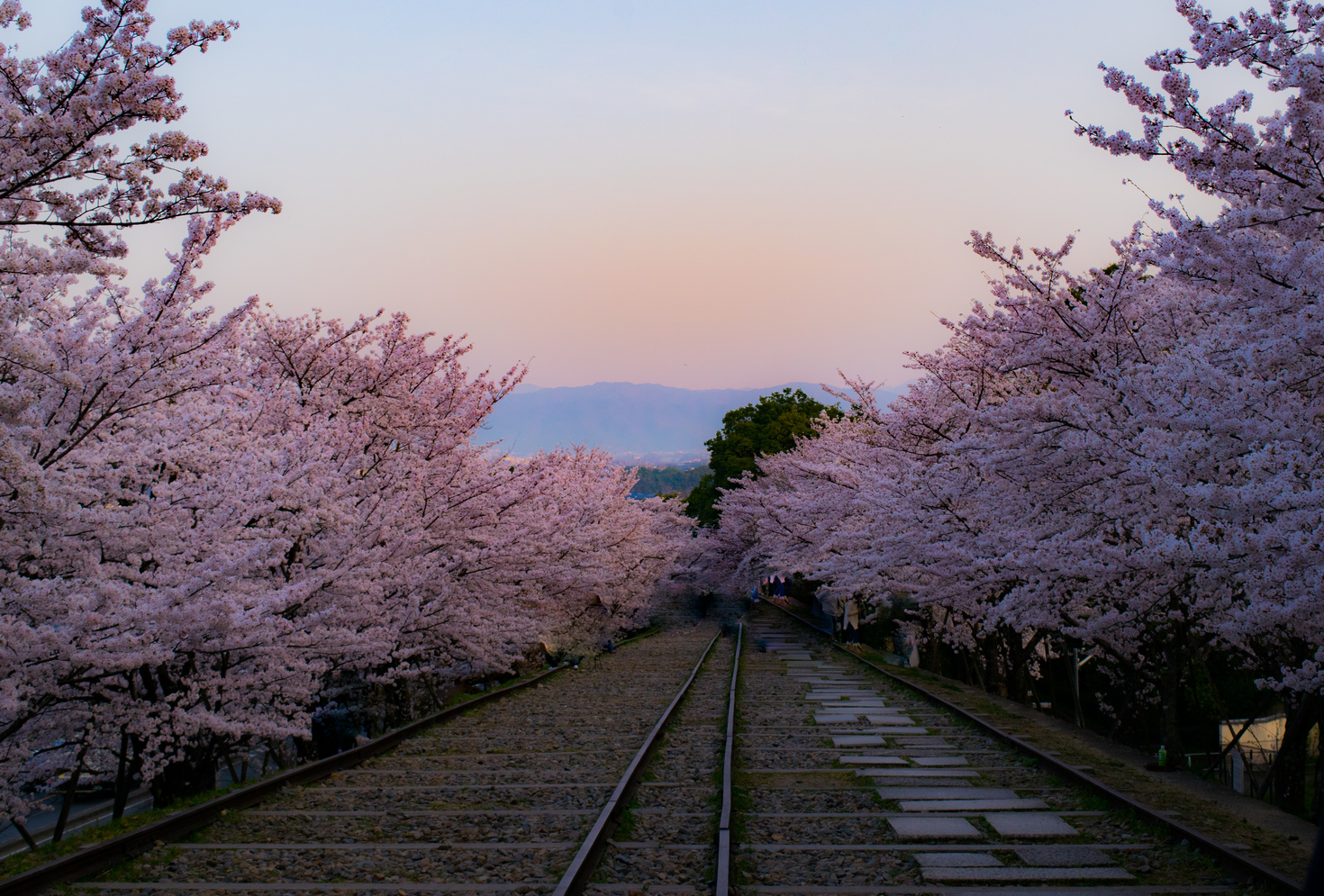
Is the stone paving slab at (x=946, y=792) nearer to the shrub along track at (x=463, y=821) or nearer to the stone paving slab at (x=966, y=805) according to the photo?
the stone paving slab at (x=966, y=805)

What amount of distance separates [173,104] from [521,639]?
14.7 metres

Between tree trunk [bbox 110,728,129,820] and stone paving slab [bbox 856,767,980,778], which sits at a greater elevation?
stone paving slab [bbox 856,767,980,778]

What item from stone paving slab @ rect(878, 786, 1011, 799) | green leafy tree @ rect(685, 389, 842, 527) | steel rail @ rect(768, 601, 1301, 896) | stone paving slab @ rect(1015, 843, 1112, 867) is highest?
green leafy tree @ rect(685, 389, 842, 527)

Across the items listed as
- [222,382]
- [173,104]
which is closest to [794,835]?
[173,104]

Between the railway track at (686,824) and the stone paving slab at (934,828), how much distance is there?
4 centimetres

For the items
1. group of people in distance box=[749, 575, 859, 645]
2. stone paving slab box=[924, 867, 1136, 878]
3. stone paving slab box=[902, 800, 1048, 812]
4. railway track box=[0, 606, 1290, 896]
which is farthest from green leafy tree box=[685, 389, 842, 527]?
stone paving slab box=[924, 867, 1136, 878]

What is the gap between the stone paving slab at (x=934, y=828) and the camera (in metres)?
7.59

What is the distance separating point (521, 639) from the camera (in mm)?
19797

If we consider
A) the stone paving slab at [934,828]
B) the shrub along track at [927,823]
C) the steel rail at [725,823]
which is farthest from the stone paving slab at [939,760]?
the stone paving slab at [934,828]

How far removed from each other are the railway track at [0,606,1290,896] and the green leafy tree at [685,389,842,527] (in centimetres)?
3928

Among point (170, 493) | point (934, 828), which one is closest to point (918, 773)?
point (934, 828)

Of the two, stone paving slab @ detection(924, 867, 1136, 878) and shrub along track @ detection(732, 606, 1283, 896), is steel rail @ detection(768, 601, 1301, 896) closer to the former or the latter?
shrub along track @ detection(732, 606, 1283, 896)

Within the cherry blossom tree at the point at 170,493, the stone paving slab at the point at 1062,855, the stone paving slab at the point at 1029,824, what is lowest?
the stone paving slab at the point at 1029,824

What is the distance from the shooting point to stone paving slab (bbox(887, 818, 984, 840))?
7.59 m
